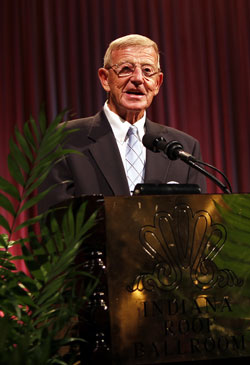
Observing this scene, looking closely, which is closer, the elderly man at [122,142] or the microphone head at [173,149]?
Answer: the microphone head at [173,149]

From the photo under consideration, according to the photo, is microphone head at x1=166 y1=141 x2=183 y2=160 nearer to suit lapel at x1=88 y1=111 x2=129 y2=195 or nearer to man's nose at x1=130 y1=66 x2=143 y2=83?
suit lapel at x1=88 y1=111 x2=129 y2=195

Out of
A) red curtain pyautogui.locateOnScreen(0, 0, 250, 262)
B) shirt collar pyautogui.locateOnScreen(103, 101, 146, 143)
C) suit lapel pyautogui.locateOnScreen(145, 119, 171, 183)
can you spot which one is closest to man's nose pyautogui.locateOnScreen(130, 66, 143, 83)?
shirt collar pyautogui.locateOnScreen(103, 101, 146, 143)

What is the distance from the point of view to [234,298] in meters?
1.29

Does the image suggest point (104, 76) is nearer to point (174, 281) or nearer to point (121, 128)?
point (121, 128)

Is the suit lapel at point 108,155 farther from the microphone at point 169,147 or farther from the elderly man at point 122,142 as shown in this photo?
the microphone at point 169,147

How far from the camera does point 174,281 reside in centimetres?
124

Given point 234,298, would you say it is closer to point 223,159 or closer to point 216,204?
point 216,204

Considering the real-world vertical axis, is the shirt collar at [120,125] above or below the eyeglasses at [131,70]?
below

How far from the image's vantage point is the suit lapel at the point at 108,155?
202 cm

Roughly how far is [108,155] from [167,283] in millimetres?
927

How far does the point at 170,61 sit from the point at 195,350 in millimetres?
2899

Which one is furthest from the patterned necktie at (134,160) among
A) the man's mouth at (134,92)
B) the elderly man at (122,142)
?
the man's mouth at (134,92)

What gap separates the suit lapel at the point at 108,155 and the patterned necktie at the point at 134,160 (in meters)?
0.05

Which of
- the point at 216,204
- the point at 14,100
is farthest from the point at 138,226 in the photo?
the point at 14,100
